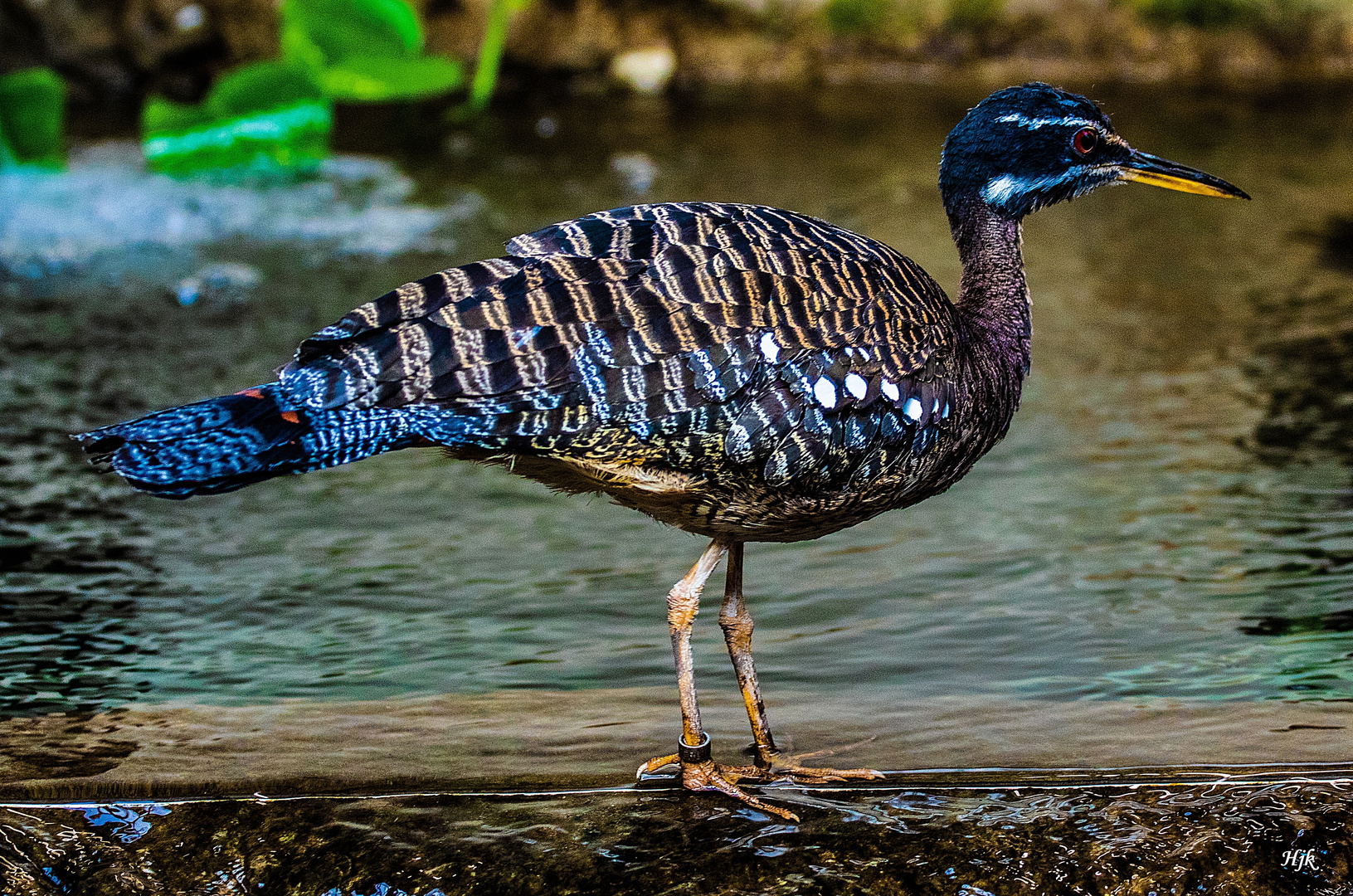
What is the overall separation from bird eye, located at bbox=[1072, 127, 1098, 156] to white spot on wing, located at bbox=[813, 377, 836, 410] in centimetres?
129

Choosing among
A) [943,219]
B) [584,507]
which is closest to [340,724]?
[584,507]

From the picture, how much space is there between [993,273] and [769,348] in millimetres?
1082

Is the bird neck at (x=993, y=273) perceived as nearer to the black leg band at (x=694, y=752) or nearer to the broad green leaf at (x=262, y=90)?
the black leg band at (x=694, y=752)

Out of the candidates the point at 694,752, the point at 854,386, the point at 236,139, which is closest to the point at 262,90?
the point at 236,139

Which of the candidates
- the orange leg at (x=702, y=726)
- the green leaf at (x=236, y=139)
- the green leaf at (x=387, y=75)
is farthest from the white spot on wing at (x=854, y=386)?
the green leaf at (x=236, y=139)

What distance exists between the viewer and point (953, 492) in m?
6.45

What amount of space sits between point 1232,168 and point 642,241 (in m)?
7.74

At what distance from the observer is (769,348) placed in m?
3.95

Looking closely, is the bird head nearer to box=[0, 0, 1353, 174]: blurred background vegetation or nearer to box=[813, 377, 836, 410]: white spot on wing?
box=[813, 377, 836, 410]: white spot on wing

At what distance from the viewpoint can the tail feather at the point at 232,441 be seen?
11.8 ft

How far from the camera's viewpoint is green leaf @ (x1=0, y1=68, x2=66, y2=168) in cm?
1024

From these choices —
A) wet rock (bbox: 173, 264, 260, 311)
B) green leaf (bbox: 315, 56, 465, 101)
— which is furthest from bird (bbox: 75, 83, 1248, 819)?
green leaf (bbox: 315, 56, 465, 101)

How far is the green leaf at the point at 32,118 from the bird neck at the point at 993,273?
760 centimetres

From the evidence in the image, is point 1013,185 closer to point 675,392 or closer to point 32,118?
point 675,392
